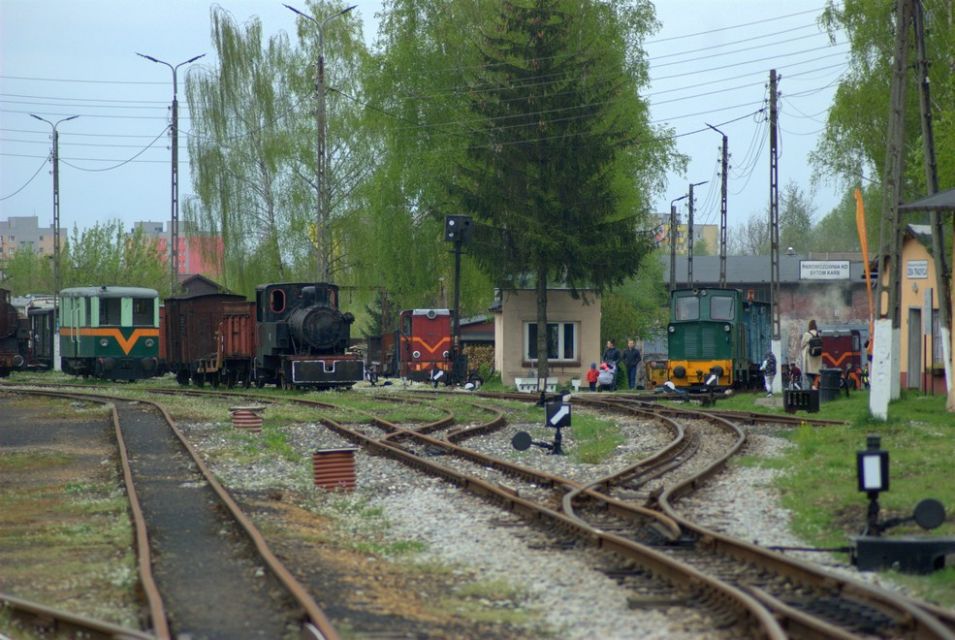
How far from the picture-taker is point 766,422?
948 inches

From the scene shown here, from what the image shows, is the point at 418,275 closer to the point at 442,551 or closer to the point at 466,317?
the point at 466,317

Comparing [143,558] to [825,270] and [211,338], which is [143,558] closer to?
[825,270]

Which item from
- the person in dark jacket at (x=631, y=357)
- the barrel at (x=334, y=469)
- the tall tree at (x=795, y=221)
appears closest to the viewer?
the barrel at (x=334, y=469)

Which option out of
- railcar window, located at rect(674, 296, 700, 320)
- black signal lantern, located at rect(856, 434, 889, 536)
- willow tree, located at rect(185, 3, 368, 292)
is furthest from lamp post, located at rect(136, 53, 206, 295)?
black signal lantern, located at rect(856, 434, 889, 536)

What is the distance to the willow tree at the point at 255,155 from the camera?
181 feet

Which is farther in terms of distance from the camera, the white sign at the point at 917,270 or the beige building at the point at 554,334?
the beige building at the point at 554,334

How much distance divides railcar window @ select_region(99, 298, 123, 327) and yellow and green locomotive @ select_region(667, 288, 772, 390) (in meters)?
17.1

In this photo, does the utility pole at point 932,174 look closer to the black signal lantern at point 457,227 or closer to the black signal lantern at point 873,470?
the black signal lantern at point 873,470

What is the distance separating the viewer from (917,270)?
1332 inches

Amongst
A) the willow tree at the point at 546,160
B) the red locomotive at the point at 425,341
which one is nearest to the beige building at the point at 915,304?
the willow tree at the point at 546,160

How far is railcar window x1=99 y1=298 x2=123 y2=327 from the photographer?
1601 inches

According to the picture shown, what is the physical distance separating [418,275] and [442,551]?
39.9 m

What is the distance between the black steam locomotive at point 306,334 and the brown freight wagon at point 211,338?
1.57 meters

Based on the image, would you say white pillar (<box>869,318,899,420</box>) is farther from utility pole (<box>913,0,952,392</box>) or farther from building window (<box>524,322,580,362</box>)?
building window (<box>524,322,580,362</box>)
